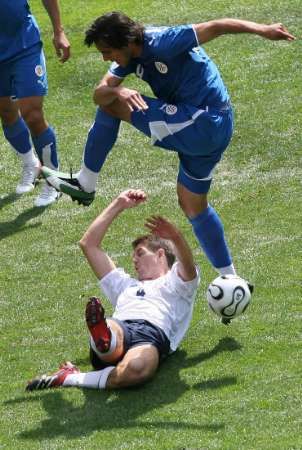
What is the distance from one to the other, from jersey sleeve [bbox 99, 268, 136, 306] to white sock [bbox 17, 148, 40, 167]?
362 cm

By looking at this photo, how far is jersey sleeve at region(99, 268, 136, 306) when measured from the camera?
7.93 metres

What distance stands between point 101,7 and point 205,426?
10.4 m

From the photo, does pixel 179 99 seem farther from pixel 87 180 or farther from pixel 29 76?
pixel 29 76

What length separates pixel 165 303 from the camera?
771 cm

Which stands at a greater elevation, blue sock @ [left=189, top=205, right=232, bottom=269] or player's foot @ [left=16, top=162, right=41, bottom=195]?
blue sock @ [left=189, top=205, right=232, bottom=269]

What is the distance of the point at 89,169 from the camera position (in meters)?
8.35

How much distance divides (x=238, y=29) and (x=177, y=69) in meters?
0.48

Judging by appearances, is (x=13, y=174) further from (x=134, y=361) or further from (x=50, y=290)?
(x=134, y=361)

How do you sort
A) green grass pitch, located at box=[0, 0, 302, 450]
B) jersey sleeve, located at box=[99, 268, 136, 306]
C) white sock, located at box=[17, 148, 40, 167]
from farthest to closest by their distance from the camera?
white sock, located at box=[17, 148, 40, 167]
jersey sleeve, located at box=[99, 268, 136, 306]
green grass pitch, located at box=[0, 0, 302, 450]

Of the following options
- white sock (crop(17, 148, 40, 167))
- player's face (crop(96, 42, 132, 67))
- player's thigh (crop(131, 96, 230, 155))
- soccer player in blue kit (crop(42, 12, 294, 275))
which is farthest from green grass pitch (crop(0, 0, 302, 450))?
player's face (crop(96, 42, 132, 67))

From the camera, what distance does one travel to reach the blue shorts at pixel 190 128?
7664 millimetres

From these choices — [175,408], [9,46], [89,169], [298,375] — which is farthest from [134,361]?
[9,46]

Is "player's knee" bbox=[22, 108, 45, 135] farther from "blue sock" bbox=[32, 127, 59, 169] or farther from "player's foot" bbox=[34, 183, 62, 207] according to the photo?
"player's foot" bbox=[34, 183, 62, 207]

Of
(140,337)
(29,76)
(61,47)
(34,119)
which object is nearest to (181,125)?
(140,337)
